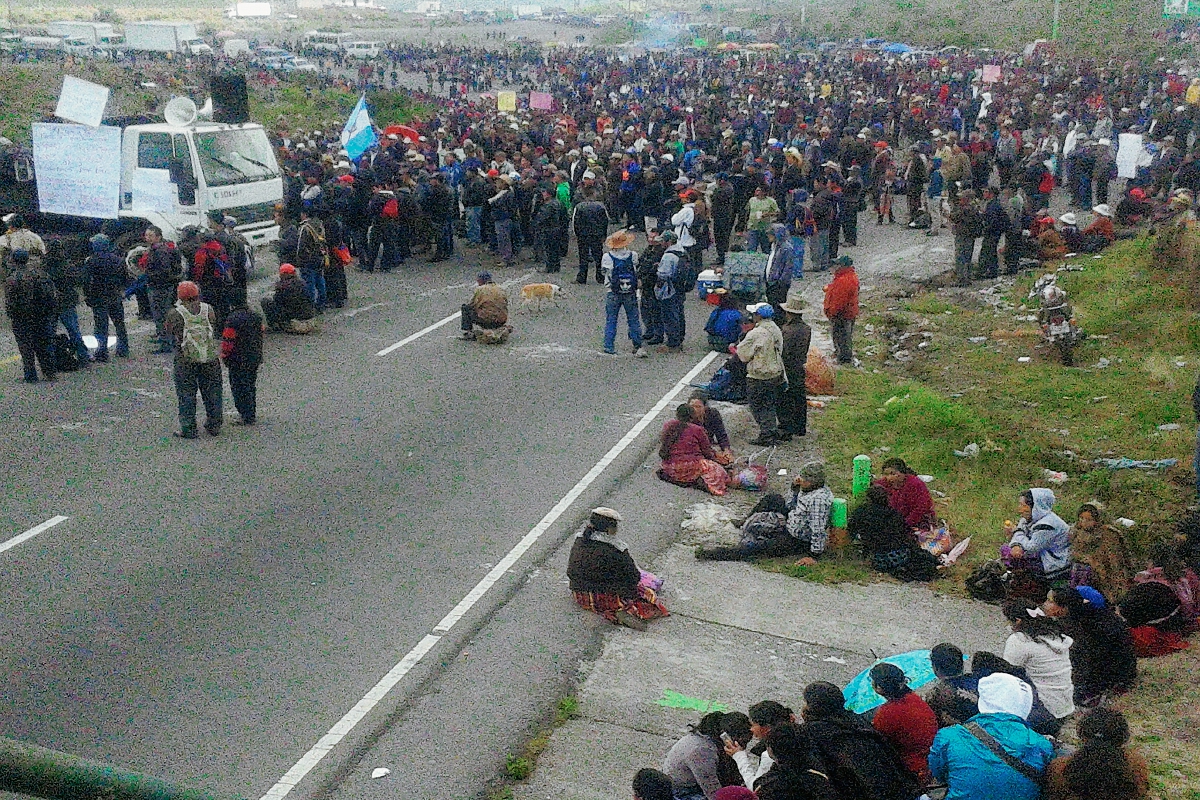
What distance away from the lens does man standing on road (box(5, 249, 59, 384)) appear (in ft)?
45.8

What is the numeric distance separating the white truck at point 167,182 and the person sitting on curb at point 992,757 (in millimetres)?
14913

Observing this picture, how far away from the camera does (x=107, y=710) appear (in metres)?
7.66

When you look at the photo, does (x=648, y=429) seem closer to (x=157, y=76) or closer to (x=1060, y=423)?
(x=1060, y=423)

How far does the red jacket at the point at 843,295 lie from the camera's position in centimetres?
1565

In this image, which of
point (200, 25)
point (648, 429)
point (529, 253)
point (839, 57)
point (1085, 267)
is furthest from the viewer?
point (200, 25)

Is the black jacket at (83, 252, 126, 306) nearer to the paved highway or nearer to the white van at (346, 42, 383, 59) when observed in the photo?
the paved highway

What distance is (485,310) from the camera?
55.2 feet

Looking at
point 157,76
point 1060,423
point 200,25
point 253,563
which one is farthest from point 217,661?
point 200,25

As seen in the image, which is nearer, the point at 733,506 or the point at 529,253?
the point at 733,506

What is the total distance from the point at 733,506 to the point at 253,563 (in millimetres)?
4247

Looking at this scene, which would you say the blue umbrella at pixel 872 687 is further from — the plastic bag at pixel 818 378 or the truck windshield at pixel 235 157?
the truck windshield at pixel 235 157

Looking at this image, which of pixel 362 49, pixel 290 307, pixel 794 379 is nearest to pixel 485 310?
pixel 290 307

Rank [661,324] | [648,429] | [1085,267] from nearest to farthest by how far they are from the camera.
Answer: [648,429], [661,324], [1085,267]

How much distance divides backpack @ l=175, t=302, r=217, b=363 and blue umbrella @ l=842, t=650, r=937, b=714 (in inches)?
295
